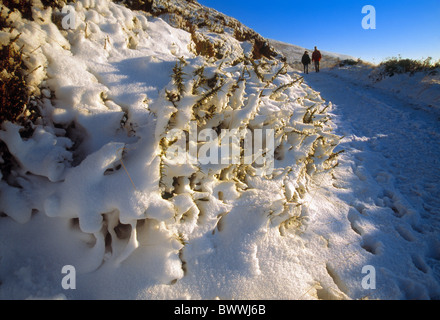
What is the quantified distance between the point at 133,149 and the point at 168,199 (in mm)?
647

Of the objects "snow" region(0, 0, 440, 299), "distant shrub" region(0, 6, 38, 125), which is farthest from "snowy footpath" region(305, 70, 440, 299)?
"distant shrub" region(0, 6, 38, 125)

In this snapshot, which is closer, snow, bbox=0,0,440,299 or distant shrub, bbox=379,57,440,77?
snow, bbox=0,0,440,299

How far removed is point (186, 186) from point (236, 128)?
42.1 inches

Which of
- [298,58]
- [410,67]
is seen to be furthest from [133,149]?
[298,58]

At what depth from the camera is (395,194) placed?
3.71 metres

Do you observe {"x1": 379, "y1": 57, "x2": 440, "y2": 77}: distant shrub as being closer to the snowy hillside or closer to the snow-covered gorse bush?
the snowy hillside

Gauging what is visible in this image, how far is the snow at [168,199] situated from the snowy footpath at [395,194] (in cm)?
2

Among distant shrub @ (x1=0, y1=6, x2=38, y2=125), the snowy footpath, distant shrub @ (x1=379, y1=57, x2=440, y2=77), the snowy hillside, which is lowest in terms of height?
the snowy footpath

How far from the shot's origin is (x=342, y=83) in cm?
1164

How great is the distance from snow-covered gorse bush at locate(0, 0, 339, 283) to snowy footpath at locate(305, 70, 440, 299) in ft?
3.20

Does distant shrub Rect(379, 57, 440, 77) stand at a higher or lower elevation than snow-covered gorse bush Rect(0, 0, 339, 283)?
higher

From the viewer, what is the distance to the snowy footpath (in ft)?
8.46

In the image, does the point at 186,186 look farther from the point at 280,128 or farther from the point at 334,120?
the point at 334,120

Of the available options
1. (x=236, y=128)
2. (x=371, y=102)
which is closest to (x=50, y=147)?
(x=236, y=128)
